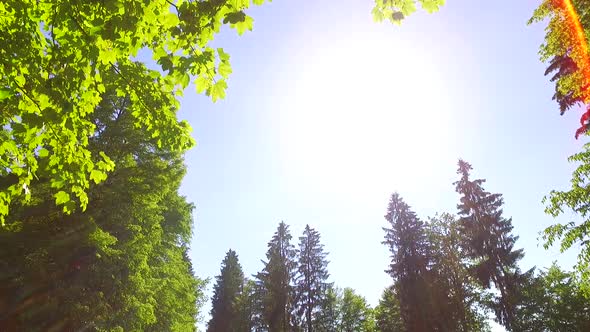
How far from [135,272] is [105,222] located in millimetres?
2200

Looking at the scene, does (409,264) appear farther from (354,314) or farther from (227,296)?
(227,296)

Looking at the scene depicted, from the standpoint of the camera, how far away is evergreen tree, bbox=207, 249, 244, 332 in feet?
159

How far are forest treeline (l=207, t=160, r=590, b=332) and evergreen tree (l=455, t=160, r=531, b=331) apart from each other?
77 mm

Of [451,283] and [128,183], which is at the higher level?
[451,283]

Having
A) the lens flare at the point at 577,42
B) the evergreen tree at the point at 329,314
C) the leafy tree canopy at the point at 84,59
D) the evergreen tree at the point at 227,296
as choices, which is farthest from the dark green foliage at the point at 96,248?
the evergreen tree at the point at 227,296

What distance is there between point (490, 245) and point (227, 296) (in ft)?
115

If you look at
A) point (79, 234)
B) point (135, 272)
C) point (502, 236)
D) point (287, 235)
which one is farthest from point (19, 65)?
point (287, 235)

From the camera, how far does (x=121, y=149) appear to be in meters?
14.0

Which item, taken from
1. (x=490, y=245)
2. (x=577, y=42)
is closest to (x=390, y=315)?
(x=490, y=245)

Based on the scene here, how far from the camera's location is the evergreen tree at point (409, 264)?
3203 cm

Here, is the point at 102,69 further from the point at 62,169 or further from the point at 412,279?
the point at 412,279

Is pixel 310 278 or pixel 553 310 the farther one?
pixel 310 278

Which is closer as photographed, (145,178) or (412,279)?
(145,178)

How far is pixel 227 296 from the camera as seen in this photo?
5056 cm
